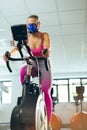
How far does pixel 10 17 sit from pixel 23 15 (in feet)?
1.04

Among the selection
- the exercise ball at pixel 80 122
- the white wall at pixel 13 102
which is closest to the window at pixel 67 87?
the white wall at pixel 13 102

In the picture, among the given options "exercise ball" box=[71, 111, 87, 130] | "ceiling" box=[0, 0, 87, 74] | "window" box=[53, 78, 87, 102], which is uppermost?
"ceiling" box=[0, 0, 87, 74]

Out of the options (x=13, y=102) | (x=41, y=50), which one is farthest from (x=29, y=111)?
(x=13, y=102)

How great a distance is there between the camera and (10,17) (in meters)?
Answer: 4.34

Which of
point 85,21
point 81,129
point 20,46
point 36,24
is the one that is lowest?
point 81,129

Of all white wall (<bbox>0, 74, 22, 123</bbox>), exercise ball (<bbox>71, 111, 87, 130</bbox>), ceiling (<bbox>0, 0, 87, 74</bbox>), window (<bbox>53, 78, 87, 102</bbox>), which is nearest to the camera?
ceiling (<bbox>0, 0, 87, 74</bbox>)

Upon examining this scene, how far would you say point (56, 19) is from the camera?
4445 millimetres

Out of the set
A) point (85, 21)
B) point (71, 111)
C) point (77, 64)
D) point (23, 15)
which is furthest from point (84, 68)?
point (23, 15)

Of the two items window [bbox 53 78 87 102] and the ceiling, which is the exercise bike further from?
window [bbox 53 78 87 102]

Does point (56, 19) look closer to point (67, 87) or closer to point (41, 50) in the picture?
point (41, 50)

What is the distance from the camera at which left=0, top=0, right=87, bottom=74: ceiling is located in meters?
3.79

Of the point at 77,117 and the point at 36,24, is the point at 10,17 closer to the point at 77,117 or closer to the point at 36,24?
the point at 36,24

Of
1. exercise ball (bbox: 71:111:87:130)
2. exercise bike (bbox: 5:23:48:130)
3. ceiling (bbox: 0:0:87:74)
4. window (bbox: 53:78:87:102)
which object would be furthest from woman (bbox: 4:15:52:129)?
window (bbox: 53:78:87:102)

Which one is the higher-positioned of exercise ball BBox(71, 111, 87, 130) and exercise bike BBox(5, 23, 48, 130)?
exercise bike BBox(5, 23, 48, 130)
